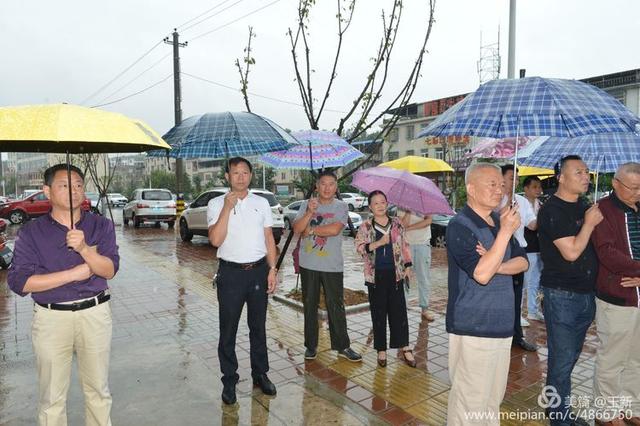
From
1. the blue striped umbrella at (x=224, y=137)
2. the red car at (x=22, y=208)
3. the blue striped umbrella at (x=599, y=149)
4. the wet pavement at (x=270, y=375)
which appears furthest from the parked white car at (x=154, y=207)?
the blue striped umbrella at (x=599, y=149)

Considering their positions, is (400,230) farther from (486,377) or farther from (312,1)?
(312,1)

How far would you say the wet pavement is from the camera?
3391mm

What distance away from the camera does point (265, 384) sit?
12.2 ft

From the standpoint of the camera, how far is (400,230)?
13.8 feet

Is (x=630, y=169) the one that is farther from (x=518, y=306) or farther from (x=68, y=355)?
(x=68, y=355)

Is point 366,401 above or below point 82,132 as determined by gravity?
below

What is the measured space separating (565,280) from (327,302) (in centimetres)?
209

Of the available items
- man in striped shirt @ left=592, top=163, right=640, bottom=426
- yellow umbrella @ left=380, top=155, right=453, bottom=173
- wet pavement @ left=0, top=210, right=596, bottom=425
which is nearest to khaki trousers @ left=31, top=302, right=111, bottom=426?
wet pavement @ left=0, top=210, right=596, bottom=425

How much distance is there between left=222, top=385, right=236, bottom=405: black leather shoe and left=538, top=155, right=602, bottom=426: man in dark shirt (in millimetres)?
Answer: 2324

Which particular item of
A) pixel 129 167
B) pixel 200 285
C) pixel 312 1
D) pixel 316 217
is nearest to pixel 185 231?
pixel 200 285

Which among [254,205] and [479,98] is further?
[254,205]

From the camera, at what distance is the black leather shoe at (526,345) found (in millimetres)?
4623

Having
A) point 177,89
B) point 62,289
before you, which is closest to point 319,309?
point 62,289

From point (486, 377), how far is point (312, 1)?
5.73m
